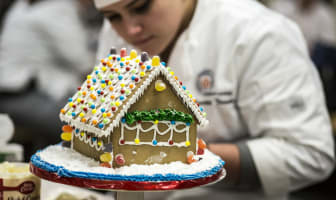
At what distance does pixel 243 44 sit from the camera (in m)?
1.62

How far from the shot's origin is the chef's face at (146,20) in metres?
1.41

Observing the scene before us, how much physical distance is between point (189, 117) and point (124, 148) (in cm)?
19

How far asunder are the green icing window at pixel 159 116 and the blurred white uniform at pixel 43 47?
7.13 ft

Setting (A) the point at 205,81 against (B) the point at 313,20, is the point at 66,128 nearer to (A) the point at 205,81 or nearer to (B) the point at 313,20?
(A) the point at 205,81

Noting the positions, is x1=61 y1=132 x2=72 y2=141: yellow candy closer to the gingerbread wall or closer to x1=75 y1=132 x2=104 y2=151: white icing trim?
x1=75 y1=132 x2=104 y2=151: white icing trim

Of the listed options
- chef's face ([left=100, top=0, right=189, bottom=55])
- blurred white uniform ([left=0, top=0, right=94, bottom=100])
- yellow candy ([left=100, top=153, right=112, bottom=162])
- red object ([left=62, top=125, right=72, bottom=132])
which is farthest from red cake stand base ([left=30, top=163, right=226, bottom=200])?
blurred white uniform ([left=0, top=0, right=94, bottom=100])

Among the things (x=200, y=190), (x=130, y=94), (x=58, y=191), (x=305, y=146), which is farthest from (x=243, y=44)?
(x=58, y=191)

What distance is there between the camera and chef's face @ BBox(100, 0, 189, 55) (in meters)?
1.41

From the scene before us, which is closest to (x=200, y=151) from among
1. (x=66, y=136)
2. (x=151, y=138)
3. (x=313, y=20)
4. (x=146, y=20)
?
(x=151, y=138)

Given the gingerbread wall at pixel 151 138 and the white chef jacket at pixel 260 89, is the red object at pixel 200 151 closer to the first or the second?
the gingerbread wall at pixel 151 138

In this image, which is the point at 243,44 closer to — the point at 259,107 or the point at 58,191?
the point at 259,107

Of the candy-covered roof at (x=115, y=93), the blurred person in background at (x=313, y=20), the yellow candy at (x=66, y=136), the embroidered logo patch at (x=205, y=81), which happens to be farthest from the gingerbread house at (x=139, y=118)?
the blurred person in background at (x=313, y=20)

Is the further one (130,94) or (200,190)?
(200,190)

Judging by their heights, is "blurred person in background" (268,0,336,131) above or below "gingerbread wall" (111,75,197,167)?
above
